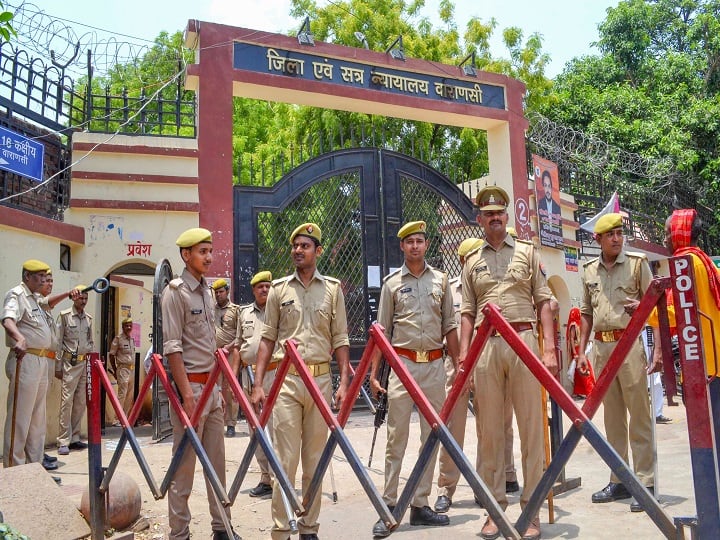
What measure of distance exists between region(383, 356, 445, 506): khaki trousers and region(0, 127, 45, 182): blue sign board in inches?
194

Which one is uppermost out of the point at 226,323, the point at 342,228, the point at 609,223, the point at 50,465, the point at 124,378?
the point at 342,228

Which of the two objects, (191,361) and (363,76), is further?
(363,76)

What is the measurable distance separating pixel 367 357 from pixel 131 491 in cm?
224

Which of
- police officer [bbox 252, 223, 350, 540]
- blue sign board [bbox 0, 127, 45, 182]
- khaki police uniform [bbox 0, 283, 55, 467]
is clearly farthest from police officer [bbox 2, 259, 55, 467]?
police officer [bbox 252, 223, 350, 540]

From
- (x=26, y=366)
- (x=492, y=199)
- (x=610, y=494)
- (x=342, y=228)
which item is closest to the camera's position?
(x=492, y=199)

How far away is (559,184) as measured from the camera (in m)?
12.4

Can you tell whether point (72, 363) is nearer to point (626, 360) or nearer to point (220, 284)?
point (220, 284)

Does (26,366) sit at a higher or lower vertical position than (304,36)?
lower

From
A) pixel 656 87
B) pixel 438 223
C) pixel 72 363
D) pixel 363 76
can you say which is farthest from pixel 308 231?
pixel 656 87

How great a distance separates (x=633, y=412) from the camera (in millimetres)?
4582

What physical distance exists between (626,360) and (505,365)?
110 cm

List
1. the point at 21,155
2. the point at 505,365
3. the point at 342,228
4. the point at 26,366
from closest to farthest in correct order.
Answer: the point at 505,365
the point at 26,366
the point at 21,155
the point at 342,228

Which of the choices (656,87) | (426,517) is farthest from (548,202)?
(656,87)

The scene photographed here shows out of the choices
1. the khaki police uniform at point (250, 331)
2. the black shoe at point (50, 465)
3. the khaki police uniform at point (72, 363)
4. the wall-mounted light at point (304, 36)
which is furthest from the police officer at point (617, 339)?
the wall-mounted light at point (304, 36)
